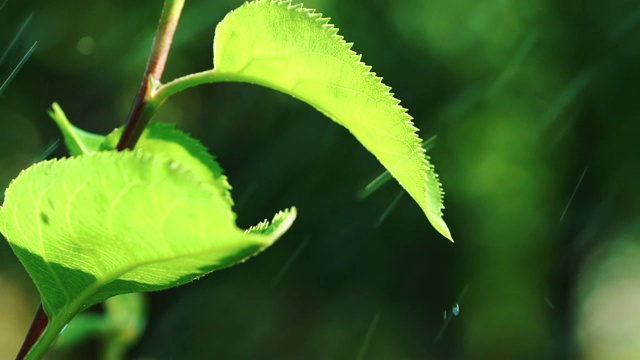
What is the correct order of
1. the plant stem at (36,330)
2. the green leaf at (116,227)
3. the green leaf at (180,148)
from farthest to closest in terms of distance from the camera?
the green leaf at (180,148)
the plant stem at (36,330)
the green leaf at (116,227)

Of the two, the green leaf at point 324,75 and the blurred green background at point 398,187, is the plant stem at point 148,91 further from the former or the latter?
the blurred green background at point 398,187

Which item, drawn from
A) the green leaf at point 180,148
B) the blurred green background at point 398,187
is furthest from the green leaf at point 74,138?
the blurred green background at point 398,187

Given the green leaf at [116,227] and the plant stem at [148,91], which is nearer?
the green leaf at [116,227]

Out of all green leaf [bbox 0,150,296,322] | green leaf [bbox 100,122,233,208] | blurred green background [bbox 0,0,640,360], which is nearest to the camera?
green leaf [bbox 0,150,296,322]

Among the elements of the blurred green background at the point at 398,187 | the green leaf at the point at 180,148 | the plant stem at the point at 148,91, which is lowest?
the blurred green background at the point at 398,187

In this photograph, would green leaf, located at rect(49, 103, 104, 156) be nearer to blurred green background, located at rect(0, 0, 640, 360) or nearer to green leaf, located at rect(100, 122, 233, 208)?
green leaf, located at rect(100, 122, 233, 208)

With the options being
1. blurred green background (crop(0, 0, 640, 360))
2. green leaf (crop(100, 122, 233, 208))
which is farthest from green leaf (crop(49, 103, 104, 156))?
blurred green background (crop(0, 0, 640, 360))

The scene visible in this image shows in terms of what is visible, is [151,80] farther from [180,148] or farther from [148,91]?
[180,148]
